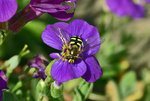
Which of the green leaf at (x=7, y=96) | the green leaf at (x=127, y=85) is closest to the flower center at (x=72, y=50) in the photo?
the green leaf at (x=7, y=96)

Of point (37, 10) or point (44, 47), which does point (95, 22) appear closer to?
point (44, 47)

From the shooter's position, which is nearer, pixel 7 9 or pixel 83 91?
pixel 7 9

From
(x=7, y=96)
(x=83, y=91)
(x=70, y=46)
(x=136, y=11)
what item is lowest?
(x=136, y=11)

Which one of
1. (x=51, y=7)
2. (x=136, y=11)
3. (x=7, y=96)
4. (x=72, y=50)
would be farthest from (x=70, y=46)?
(x=136, y=11)

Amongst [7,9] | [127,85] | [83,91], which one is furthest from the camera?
[127,85]

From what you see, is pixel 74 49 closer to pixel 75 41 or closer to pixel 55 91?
pixel 75 41
